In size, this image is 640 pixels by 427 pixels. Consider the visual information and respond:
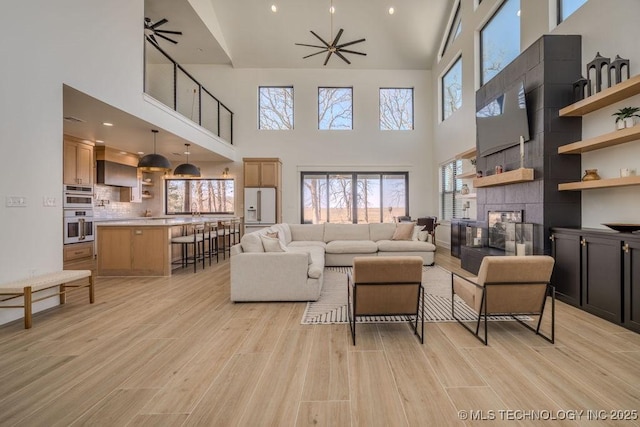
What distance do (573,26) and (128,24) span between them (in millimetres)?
6502

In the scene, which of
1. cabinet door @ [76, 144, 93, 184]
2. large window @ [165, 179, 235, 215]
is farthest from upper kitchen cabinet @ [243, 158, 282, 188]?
cabinet door @ [76, 144, 93, 184]

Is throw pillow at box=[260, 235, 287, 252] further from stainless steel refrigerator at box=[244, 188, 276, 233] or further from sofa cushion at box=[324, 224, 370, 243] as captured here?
stainless steel refrigerator at box=[244, 188, 276, 233]

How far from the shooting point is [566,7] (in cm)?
413

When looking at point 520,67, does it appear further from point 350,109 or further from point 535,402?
point 350,109

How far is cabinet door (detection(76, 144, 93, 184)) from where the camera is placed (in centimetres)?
673

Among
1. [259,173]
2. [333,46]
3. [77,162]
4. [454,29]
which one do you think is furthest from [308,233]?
[454,29]

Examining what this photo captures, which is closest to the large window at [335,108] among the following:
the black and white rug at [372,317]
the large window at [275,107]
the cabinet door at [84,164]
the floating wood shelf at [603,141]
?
the large window at [275,107]

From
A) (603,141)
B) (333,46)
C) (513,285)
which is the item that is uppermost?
(333,46)

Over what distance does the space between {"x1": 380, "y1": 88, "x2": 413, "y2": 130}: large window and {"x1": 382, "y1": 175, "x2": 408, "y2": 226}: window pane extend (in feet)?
5.66

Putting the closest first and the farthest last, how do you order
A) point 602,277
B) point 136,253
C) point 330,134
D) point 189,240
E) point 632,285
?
point 632,285 < point 602,277 < point 136,253 < point 189,240 < point 330,134

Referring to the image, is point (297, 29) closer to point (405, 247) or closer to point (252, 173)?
point (252, 173)

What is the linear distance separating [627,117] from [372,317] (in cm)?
343

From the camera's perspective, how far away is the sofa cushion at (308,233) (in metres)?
6.46

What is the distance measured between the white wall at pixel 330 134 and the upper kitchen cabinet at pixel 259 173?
2.36ft
